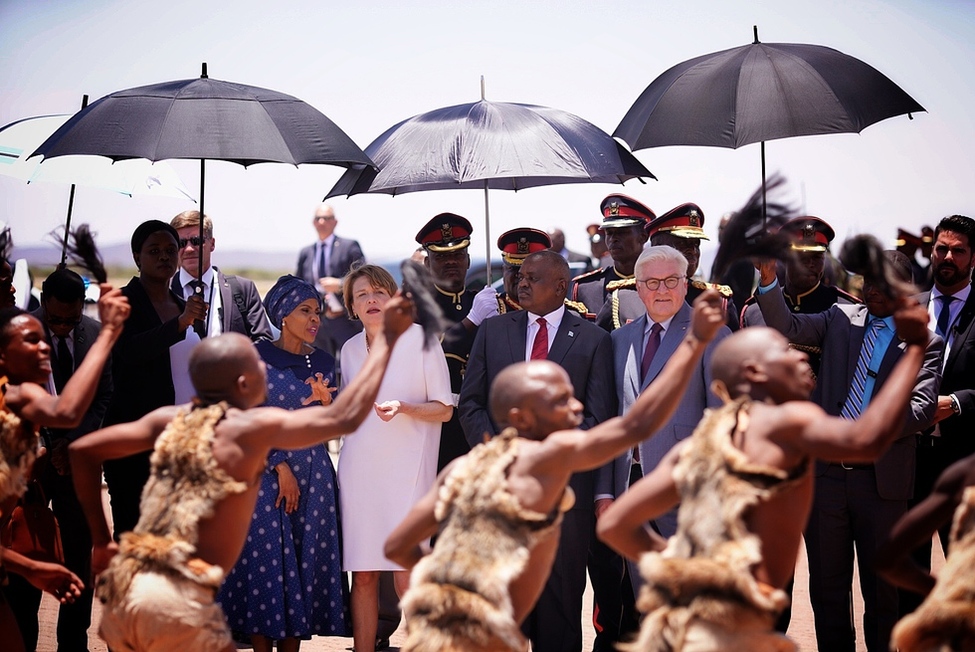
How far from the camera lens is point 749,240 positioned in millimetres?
5234

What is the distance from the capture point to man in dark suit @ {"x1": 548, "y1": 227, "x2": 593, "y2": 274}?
14367mm

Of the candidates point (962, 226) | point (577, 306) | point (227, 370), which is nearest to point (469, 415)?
point (577, 306)

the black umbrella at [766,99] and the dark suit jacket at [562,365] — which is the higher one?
the black umbrella at [766,99]

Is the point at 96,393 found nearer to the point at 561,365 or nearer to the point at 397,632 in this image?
the point at 397,632

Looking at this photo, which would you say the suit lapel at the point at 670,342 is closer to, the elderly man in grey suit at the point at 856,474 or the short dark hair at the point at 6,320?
the elderly man in grey suit at the point at 856,474

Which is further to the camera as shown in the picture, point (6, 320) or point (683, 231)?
point (683, 231)

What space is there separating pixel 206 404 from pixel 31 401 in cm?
89

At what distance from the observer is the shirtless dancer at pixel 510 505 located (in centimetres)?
454

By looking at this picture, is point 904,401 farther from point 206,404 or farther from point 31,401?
point 31,401

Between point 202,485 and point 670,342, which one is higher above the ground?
point 670,342

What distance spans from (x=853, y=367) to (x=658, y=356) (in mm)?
1119

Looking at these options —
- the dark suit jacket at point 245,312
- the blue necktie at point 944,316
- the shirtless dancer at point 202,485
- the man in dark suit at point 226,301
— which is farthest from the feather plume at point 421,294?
the blue necktie at point 944,316

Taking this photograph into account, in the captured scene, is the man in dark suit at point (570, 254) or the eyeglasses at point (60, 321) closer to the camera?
the eyeglasses at point (60, 321)

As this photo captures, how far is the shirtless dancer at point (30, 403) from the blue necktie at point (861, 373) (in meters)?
4.01
